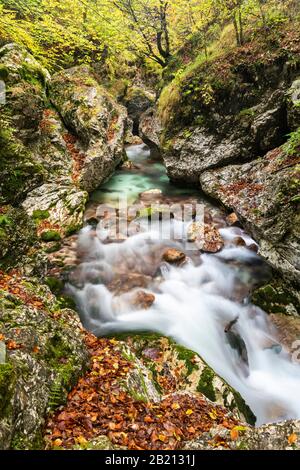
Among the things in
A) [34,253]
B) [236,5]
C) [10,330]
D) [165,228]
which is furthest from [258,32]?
[10,330]

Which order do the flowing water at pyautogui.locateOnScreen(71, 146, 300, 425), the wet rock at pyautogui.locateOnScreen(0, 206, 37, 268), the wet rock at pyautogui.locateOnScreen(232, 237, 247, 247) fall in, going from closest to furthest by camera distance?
the wet rock at pyautogui.locateOnScreen(0, 206, 37, 268) < the flowing water at pyautogui.locateOnScreen(71, 146, 300, 425) < the wet rock at pyautogui.locateOnScreen(232, 237, 247, 247)

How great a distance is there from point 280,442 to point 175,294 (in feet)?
15.0

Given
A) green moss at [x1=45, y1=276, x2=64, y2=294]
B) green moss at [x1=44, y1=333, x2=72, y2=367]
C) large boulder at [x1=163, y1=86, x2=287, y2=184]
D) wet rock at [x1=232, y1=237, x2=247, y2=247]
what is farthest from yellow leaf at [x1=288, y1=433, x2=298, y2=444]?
large boulder at [x1=163, y1=86, x2=287, y2=184]

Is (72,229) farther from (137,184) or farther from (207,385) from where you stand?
(207,385)

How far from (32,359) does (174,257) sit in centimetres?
541

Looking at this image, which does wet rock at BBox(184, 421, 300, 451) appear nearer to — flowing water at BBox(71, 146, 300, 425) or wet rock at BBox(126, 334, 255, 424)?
wet rock at BBox(126, 334, 255, 424)

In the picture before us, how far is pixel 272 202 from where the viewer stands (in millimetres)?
7250

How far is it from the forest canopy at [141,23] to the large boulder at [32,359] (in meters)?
9.10

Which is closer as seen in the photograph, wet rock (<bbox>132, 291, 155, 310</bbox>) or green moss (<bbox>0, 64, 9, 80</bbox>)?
wet rock (<bbox>132, 291, 155, 310</bbox>)

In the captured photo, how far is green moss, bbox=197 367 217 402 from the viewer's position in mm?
4875

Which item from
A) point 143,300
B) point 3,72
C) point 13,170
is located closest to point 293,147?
point 143,300

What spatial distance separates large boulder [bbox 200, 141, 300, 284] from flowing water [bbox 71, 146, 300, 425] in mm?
1024

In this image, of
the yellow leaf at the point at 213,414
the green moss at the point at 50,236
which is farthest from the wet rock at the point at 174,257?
the yellow leaf at the point at 213,414

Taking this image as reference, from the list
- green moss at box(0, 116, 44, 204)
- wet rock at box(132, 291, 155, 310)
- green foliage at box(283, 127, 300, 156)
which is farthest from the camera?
green foliage at box(283, 127, 300, 156)
